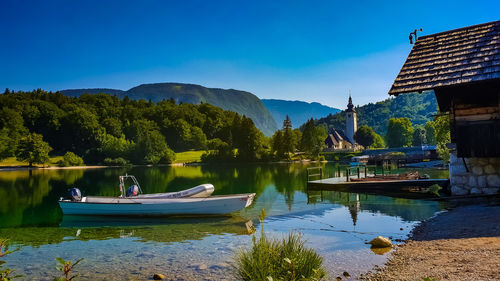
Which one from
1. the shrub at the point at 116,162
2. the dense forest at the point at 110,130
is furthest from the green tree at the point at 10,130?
the shrub at the point at 116,162

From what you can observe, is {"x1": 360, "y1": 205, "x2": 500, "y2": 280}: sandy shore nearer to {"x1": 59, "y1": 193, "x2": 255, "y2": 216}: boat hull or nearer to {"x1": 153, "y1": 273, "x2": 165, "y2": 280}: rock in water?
{"x1": 153, "y1": 273, "x2": 165, "y2": 280}: rock in water

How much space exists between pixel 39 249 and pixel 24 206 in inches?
661

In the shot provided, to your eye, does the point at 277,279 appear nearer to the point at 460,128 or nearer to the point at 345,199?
the point at 460,128

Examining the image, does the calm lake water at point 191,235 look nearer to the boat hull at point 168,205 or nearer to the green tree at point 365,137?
the boat hull at point 168,205

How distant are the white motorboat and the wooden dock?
38.4 feet

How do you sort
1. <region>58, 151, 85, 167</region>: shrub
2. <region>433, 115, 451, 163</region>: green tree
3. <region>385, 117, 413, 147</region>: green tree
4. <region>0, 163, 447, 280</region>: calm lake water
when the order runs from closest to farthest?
1. <region>0, 163, 447, 280</region>: calm lake water
2. <region>433, 115, 451, 163</region>: green tree
3. <region>58, 151, 85, 167</region>: shrub
4. <region>385, 117, 413, 147</region>: green tree

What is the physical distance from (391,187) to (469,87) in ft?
45.2

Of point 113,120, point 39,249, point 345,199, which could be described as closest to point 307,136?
point 113,120

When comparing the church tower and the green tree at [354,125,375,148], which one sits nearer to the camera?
the green tree at [354,125,375,148]

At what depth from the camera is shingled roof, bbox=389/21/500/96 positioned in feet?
54.5

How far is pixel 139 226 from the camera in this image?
2108 cm

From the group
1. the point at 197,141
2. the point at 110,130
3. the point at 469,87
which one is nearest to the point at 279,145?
the point at 197,141

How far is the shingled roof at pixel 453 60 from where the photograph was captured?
54.5ft

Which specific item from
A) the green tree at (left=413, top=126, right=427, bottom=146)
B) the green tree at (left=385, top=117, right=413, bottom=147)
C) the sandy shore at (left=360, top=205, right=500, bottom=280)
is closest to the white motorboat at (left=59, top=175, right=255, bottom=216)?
the sandy shore at (left=360, top=205, right=500, bottom=280)
